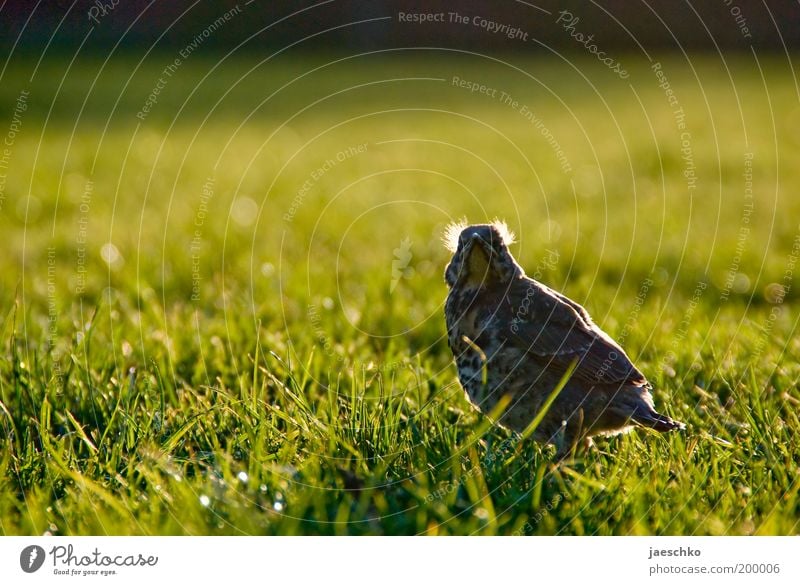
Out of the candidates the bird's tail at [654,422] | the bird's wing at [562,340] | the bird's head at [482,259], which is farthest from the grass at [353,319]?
the bird's head at [482,259]

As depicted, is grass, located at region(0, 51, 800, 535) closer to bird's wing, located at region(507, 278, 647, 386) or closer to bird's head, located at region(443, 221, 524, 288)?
bird's wing, located at region(507, 278, 647, 386)

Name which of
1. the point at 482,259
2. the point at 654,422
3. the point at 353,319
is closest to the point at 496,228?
the point at 482,259

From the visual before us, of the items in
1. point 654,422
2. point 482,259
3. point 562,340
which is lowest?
point 654,422

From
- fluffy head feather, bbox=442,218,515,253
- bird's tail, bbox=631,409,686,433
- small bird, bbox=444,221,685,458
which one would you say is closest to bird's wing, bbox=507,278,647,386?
small bird, bbox=444,221,685,458

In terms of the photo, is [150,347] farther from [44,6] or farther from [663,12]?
[663,12]

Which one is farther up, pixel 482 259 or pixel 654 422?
pixel 482 259

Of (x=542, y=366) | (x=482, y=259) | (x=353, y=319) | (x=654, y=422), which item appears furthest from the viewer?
(x=353, y=319)

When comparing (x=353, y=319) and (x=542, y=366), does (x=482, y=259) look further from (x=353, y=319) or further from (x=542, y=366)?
(x=353, y=319)

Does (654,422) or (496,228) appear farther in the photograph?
(496,228)
